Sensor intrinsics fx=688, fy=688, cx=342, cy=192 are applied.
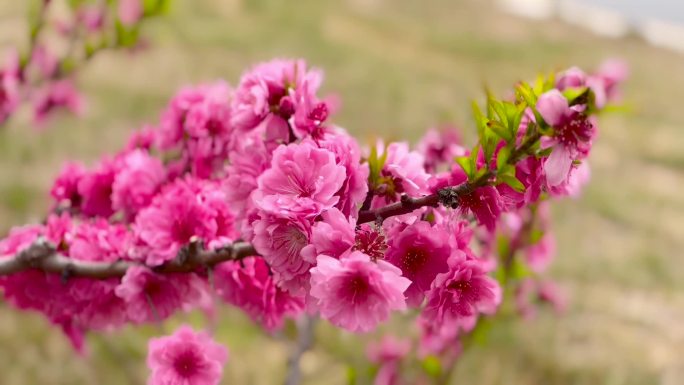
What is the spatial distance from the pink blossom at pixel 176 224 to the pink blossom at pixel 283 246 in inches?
6.1

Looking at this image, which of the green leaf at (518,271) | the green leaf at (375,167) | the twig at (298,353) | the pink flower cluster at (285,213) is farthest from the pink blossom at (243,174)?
the green leaf at (518,271)

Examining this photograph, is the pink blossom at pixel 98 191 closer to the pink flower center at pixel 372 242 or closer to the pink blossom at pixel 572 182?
the pink flower center at pixel 372 242

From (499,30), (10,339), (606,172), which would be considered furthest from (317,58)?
(10,339)

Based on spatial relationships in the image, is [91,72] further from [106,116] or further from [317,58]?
[317,58]

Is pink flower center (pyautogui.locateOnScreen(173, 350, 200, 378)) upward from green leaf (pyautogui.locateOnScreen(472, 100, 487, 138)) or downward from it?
downward

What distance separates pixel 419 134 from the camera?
4125 mm

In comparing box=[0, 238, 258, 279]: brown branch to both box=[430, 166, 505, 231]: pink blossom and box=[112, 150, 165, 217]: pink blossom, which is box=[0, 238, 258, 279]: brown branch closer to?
box=[112, 150, 165, 217]: pink blossom

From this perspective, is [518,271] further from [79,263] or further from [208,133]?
[79,263]

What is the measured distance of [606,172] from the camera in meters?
4.41

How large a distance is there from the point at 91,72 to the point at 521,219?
342cm

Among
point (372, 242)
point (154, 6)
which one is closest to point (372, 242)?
point (372, 242)

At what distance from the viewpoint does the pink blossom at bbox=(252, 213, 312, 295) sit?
1.97 ft

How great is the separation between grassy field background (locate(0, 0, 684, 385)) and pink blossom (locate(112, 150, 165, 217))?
1.16ft

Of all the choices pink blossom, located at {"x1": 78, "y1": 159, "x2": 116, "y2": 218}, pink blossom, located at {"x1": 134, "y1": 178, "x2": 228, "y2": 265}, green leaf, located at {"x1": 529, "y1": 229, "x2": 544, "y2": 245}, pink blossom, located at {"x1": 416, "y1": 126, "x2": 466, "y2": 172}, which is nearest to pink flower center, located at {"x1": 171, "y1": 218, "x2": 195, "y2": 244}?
pink blossom, located at {"x1": 134, "y1": 178, "x2": 228, "y2": 265}
